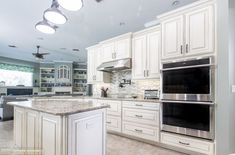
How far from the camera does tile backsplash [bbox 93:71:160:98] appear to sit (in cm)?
413

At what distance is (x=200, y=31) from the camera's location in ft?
9.15

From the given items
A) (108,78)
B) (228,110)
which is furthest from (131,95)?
(228,110)

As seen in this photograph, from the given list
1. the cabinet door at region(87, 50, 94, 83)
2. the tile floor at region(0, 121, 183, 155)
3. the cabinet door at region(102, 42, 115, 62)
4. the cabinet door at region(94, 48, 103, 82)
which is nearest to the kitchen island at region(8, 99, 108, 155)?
the tile floor at region(0, 121, 183, 155)

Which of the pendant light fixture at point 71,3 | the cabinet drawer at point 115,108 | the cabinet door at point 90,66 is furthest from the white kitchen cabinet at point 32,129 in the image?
the cabinet door at point 90,66

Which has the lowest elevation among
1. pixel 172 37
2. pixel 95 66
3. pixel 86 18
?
pixel 95 66

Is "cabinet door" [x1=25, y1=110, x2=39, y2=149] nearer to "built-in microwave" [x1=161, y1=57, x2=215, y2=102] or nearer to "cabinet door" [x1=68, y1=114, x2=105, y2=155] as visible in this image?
"cabinet door" [x1=68, y1=114, x2=105, y2=155]

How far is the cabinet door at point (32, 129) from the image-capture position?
223 centimetres

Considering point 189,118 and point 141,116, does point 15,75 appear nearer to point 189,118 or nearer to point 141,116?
point 141,116

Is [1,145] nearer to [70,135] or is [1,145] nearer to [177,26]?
[70,135]

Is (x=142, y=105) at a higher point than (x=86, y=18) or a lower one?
lower

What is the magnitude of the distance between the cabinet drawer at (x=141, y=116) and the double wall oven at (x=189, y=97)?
210 mm

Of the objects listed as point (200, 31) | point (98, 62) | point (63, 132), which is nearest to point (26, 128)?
point (63, 132)

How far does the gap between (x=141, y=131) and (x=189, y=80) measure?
1492 mm

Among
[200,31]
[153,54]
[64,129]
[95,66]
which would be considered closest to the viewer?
[64,129]
